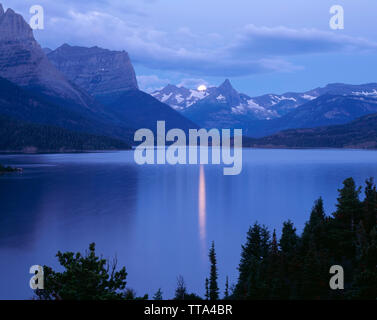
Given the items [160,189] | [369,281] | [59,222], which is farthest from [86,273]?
[160,189]

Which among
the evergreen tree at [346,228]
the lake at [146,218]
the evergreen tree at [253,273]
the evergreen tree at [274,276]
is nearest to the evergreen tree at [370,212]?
the evergreen tree at [346,228]

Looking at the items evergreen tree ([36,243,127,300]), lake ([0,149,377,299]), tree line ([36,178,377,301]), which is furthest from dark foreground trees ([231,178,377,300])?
evergreen tree ([36,243,127,300])

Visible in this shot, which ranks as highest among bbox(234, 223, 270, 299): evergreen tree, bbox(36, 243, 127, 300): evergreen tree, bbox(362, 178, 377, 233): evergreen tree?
bbox(362, 178, 377, 233): evergreen tree

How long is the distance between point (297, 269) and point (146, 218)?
5293 cm

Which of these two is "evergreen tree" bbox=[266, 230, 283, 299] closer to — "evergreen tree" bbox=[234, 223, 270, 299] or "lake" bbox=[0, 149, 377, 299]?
"evergreen tree" bbox=[234, 223, 270, 299]

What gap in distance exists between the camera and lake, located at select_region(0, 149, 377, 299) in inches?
1967

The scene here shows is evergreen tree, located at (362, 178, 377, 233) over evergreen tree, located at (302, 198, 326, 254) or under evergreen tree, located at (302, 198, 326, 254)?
over

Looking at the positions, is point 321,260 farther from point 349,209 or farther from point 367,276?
point 349,209

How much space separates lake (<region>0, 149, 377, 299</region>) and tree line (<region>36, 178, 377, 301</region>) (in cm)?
866

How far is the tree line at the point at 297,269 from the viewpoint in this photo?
24209 mm

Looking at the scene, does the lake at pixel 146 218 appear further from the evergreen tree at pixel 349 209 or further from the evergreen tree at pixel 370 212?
the evergreen tree at pixel 370 212

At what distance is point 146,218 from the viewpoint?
8369 cm

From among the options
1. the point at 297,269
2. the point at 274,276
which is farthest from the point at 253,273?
the point at 297,269

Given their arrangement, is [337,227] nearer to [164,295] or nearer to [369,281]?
[369,281]
